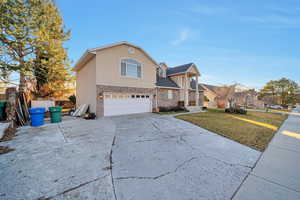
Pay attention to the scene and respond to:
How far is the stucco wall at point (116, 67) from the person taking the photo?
9336mm

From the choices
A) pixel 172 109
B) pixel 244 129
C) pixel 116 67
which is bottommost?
pixel 244 129

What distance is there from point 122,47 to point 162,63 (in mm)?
7156

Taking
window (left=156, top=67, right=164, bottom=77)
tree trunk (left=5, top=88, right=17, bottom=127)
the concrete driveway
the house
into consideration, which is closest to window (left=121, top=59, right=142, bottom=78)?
the house

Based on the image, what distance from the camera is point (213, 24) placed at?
34.4 feet

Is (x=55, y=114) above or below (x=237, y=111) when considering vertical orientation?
above

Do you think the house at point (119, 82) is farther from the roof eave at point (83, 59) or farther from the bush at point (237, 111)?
the bush at point (237, 111)

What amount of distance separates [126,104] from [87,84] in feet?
14.1

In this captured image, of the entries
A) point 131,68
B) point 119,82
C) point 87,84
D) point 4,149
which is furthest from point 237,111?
point 4,149

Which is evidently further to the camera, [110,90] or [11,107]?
[110,90]

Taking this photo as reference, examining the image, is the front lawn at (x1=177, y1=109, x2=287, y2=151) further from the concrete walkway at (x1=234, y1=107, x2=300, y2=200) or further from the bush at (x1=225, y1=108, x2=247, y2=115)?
the bush at (x1=225, y1=108, x2=247, y2=115)

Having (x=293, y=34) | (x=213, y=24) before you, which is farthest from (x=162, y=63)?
(x=293, y=34)

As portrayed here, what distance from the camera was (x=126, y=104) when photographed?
1069 centimetres

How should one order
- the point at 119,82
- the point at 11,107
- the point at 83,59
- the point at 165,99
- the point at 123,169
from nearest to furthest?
the point at 123,169
the point at 11,107
the point at 119,82
the point at 83,59
the point at 165,99

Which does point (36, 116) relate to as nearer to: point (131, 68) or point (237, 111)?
point (131, 68)
